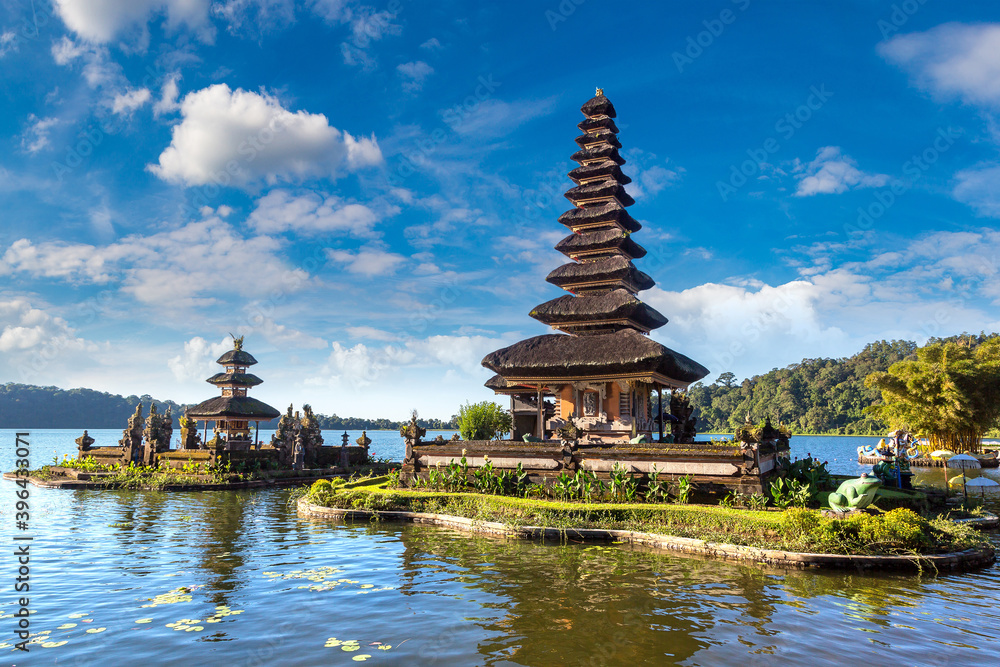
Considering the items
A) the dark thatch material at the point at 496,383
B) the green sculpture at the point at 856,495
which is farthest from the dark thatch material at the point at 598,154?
the green sculpture at the point at 856,495

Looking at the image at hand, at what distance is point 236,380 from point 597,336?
114 feet

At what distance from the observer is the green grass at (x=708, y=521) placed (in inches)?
558

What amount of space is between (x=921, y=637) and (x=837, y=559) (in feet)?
14.9

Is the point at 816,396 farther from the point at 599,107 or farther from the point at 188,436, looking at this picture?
the point at 188,436

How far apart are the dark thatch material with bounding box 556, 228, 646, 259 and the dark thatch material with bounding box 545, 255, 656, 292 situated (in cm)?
79

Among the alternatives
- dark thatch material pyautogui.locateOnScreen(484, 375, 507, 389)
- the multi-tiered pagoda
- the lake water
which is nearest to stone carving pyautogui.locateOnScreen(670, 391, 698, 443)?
the multi-tiered pagoda

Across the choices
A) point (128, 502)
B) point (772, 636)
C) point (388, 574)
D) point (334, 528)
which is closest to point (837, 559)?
point (772, 636)

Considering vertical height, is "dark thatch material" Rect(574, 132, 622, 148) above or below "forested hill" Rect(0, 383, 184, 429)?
above

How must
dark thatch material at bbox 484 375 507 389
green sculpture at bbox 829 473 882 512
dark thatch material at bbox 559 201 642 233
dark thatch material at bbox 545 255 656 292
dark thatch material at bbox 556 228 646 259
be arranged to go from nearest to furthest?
1. green sculpture at bbox 829 473 882 512
2. dark thatch material at bbox 545 255 656 292
3. dark thatch material at bbox 556 228 646 259
4. dark thatch material at bbox 559 201 642 233
5. dark thatch material at bbox 484 375 507 389

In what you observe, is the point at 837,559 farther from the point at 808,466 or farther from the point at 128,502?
the point at 128,502

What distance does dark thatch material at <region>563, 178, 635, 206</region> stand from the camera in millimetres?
34094

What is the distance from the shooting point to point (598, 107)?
35.6 m

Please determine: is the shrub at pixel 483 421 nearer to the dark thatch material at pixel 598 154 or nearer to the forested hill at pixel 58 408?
the dark thatch material at pixel 598 154

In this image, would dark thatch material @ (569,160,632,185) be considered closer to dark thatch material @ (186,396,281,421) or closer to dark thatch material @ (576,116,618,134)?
dark thatch material @ (576,116,618,134)
